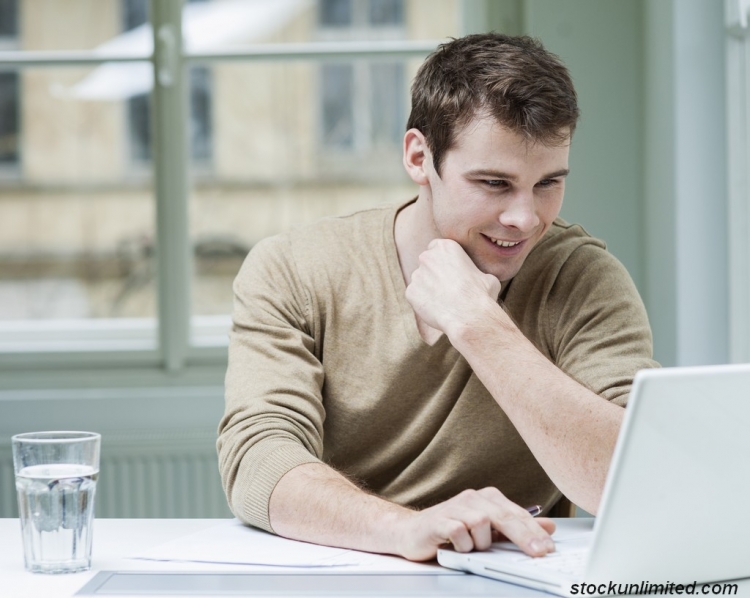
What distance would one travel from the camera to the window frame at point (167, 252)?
2.84 metres

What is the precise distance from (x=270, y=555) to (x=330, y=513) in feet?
0.29

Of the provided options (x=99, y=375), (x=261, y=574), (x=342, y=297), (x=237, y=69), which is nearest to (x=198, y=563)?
(x=261, y=574)

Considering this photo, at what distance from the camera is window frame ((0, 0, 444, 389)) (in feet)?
9.30

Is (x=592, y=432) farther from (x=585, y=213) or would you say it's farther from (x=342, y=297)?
(x=585, y=213)

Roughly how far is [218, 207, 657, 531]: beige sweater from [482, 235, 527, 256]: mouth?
106 mm

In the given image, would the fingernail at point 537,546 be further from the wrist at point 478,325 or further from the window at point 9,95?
the window at point 9,95

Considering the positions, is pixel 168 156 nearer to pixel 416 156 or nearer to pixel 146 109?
pixel 146 109

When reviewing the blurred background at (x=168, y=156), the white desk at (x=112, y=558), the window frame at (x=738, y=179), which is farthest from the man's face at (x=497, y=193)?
the blurred background at (x=168, y=156)

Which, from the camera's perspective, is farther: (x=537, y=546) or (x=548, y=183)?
(x=548, y=183)

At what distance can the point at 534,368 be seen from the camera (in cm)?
120

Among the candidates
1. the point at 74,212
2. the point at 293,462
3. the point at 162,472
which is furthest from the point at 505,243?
the point at 74,212

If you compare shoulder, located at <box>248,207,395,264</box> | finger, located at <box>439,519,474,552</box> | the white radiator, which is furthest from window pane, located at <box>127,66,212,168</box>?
finger, located at <box>439,519,474,552</box>

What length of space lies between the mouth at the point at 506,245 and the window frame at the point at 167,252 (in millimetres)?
1537

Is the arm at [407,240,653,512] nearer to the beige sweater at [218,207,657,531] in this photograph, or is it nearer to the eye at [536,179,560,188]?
the beige sweater at [218,207,657,531]
